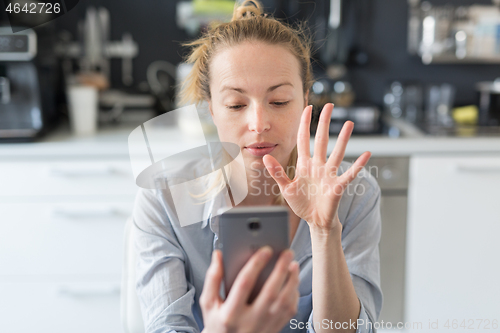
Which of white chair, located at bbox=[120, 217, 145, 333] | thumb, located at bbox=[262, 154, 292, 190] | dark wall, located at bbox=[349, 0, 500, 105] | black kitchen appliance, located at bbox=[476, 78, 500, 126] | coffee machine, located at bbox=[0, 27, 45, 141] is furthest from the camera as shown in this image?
dark wall, located at bbox=[349, 0, 500, 105]

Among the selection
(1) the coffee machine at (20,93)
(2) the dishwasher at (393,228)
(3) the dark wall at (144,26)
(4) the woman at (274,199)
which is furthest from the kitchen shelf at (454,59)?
(1) the coffee machine at (20,93)

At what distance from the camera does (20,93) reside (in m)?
1.26

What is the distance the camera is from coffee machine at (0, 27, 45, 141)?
1196 millimetres

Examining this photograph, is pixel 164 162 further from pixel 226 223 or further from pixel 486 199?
pixel 486 199

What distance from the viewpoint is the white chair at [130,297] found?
72cm

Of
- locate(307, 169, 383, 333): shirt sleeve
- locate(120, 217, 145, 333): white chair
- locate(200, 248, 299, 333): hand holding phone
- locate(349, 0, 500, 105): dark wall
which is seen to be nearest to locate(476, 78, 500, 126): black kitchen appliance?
locate(349, 0, 500, 105): dark wall

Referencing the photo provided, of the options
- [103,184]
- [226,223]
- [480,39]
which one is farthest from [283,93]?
[480,39]

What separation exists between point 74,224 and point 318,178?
978 mm

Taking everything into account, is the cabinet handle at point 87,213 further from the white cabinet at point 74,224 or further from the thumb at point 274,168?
the thumb at point 274,168

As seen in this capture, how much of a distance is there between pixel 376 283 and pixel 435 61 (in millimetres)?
1240

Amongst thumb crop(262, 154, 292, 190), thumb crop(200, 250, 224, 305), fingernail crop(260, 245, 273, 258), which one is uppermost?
thumb crop(262, 154, 292, 190)

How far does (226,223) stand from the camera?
1.10ft

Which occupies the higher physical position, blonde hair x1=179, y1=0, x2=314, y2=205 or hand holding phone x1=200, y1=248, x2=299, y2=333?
blonde hair x1=179, y1=0, x2=314, y2=205

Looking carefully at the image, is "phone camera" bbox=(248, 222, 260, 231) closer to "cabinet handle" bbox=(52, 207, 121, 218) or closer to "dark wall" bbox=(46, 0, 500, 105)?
"cabinet handle" bbox=(52, 207, 121, 218)
